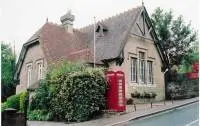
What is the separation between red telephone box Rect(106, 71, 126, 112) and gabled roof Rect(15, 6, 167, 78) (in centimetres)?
84

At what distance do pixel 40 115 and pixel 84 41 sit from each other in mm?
2111

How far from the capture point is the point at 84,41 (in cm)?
928

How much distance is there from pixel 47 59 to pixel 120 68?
221 cm

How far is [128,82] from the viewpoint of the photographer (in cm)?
1056

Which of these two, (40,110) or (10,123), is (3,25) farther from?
(40,110)

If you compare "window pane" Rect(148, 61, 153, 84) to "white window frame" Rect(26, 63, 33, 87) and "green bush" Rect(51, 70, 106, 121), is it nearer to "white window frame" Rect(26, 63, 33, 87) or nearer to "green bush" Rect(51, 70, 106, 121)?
"green bush" Rect(51, 70, 106, 121)

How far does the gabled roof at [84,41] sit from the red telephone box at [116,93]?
84 centimetres

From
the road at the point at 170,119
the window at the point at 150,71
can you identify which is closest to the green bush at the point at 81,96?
the road at the point at 170,119

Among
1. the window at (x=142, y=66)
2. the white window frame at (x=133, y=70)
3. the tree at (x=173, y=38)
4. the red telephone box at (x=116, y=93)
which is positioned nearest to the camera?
the tree at (x=173, y=38)

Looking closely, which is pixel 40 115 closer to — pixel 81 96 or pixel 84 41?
pixel 81 96

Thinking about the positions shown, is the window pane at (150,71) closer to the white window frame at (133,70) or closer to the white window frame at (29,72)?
the white window frame at (133,70)

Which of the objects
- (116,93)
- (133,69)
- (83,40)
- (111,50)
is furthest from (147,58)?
(116,93)

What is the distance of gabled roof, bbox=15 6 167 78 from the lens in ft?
29.6

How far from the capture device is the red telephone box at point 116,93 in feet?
27.7
